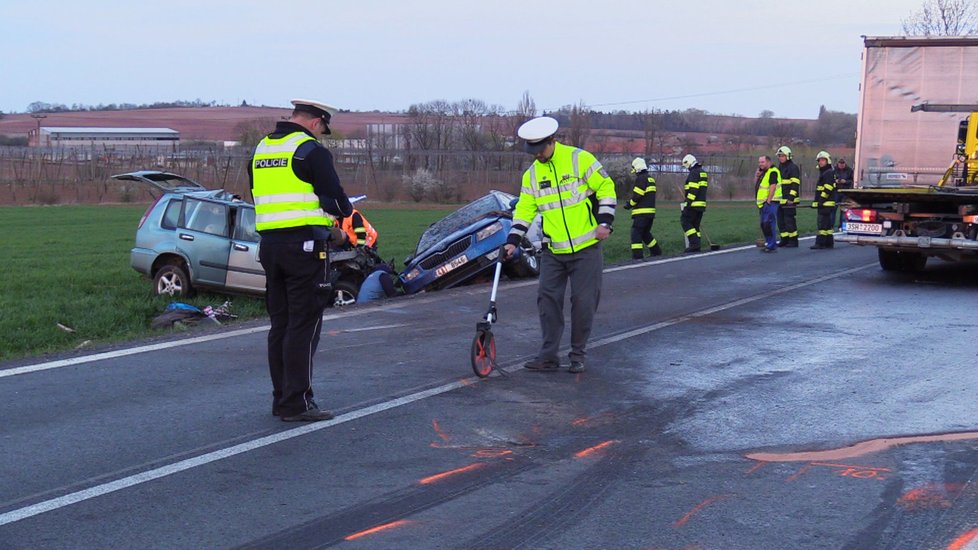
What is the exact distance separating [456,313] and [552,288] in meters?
3.50

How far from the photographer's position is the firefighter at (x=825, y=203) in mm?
20406

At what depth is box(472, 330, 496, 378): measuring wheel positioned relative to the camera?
317 inches

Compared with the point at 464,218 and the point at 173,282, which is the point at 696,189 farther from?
the point at 173,282

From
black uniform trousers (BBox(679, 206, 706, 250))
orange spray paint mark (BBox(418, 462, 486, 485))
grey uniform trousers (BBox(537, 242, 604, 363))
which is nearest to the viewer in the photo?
orange spray paint mark (BBox(418, 462, 486, 485))

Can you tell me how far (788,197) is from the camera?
66.1 feet

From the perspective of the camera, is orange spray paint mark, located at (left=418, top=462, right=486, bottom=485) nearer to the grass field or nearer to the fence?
the grass field

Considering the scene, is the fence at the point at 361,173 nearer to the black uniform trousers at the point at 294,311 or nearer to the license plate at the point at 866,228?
the license plate at the point at 866,228

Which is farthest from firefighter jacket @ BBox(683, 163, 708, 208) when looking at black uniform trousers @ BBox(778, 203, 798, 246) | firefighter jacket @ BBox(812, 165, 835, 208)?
firefighter jacket @ BBox(812, 165, 835, 208)

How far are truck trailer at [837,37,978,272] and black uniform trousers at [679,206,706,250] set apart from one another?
4226mm

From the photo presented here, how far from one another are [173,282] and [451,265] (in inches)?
158

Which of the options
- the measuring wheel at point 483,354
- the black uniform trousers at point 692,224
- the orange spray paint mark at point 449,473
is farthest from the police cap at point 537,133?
the black uniform trousers at point 692,224

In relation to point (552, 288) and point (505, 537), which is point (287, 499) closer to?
point (505, 537)

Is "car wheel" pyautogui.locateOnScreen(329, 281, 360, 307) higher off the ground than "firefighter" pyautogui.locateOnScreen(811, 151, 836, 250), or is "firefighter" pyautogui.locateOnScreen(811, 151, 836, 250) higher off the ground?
"firefighter" pyautogui.locateOnScreen(811, 151, 836, 250)

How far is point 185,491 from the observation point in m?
5.40
